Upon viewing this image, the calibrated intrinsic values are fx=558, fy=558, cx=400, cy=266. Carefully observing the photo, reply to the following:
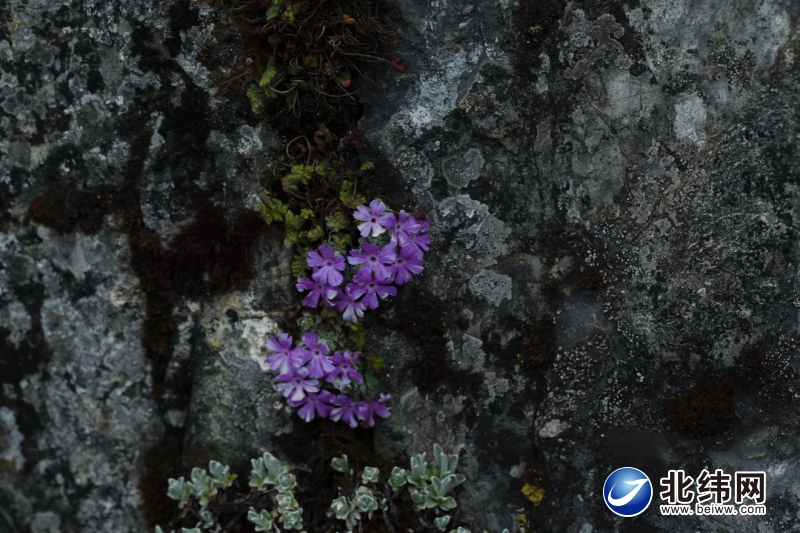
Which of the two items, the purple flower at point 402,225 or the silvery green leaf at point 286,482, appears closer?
the purple flower at point 402,225

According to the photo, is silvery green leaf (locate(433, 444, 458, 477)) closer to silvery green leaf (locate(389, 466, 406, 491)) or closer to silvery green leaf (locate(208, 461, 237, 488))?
silvery green leaf (locate(389, 466, 406, 491))

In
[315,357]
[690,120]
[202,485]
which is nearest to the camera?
[690,120]

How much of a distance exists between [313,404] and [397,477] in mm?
608

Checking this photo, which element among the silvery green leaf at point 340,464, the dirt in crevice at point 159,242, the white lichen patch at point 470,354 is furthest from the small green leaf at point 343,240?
the silvery green leaf at point 340,464

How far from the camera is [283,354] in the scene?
9.62 ft

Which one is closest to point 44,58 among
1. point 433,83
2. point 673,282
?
point 433,83

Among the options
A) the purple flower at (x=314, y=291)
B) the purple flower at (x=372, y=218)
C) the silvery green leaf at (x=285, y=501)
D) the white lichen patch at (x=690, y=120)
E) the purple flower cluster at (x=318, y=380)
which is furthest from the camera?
the silvery green leaf at (x=285, y=501)

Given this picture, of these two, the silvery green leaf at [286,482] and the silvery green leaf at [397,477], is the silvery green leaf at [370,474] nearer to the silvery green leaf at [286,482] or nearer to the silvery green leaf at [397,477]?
the silvery green leaf at [397,477]

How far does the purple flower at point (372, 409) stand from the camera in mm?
2992

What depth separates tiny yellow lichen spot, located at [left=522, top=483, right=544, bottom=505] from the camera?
9.72ft

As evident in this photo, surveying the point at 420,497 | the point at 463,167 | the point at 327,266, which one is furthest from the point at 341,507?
the point at 463,167

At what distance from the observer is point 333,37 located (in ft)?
8.73

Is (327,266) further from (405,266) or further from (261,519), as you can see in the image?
(261,519)

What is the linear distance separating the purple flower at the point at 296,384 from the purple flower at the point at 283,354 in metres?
0.04
